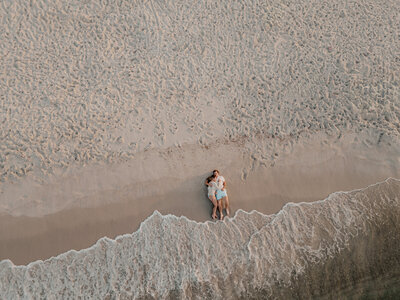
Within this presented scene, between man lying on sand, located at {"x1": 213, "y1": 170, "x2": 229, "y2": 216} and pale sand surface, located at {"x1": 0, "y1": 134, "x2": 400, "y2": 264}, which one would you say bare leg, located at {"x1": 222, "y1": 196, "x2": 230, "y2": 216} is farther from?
pale sand surface, located at {"x1": 0, "y1": 134, "x2": 400, "y2": 264}

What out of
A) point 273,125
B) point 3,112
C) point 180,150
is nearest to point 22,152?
point 3,112

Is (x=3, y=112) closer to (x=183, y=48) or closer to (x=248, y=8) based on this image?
(x=183, y=48)

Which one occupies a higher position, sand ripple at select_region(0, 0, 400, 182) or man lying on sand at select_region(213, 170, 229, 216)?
sand ripple at select_region(0, 0, 400, 182)

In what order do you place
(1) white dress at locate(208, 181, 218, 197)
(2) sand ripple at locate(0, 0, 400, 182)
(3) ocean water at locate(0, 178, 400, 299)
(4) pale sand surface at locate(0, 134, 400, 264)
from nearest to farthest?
(3) ocean water at locate(0, 178, 400, 299)
(4) pale sand surface at locate(0, 134, 400, 264)
(1) white dress at locate(208, 181, 218, 197)
(2) sand ripple at locate(0, 0, 400, 182)

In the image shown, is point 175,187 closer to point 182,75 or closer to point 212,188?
point 212,188

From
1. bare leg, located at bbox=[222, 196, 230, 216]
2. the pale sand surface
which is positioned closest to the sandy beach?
the pale sand surface

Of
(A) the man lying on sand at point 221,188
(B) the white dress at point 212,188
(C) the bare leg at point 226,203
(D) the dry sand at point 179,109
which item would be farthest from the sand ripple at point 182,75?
(C) the bare leg at point 226,203

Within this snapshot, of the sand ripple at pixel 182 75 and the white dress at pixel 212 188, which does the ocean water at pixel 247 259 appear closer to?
the white dress at pixel 212 188
